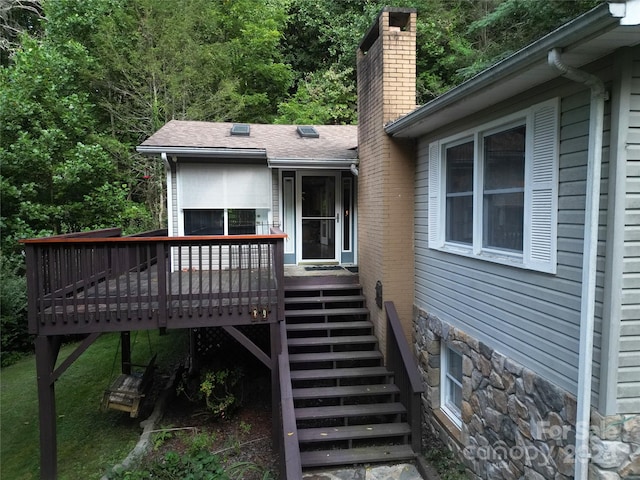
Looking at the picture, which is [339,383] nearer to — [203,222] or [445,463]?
[445,463]

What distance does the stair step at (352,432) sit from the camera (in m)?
4.36

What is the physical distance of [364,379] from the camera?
521 centimetres

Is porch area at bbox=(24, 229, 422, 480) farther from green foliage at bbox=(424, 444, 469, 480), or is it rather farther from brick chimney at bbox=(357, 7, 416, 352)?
brick chimney at bbox=(357, 7, 416, 352)

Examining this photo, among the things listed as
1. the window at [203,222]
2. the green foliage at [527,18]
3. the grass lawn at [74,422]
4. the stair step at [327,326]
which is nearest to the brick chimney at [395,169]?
the stair step at [327,326]

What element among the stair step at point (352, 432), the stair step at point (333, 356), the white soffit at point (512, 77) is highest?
the white soffit at point (512, 77)

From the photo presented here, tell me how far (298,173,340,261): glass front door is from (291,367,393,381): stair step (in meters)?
3.01

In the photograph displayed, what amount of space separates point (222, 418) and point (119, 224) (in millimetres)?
8679

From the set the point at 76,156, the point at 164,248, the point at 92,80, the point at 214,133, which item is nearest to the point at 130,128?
the point at 92,80

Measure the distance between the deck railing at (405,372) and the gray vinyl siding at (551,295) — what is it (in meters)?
0.85

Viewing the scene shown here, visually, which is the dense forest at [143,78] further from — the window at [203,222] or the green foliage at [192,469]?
the green foliage at [192,469]

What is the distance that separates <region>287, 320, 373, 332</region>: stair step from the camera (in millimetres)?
5547

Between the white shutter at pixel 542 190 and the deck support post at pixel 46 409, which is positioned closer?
the white shutter at pixel 542 190

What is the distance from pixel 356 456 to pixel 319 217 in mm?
4585

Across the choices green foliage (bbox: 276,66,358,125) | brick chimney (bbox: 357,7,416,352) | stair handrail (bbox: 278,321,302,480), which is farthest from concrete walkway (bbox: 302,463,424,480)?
green foliage (bbox: 276,66,358,125)
